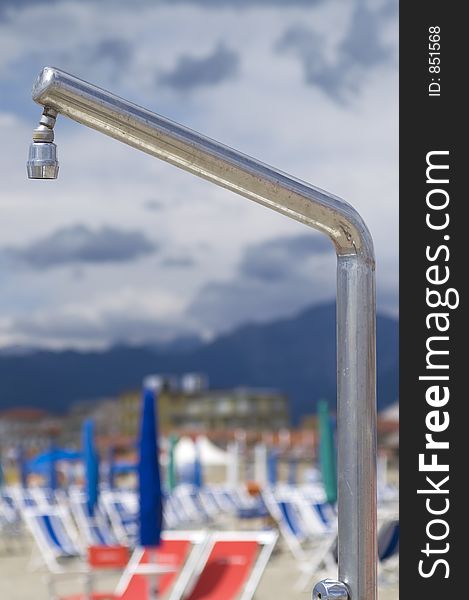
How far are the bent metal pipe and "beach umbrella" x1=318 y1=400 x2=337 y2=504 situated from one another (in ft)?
24.9

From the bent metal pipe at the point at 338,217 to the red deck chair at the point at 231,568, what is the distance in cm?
411

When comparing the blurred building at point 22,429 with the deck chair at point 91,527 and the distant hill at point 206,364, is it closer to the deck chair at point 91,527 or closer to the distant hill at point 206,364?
the deck chair at point 91,527

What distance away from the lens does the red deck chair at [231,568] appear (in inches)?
221

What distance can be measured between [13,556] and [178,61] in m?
44.5

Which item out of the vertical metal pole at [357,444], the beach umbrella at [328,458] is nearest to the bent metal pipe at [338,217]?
the vertical metal pole at [357,444]

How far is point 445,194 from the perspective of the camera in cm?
164

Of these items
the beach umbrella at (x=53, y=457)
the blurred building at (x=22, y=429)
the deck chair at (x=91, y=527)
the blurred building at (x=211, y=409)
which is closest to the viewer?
the deck chair at (x=91, y=527)

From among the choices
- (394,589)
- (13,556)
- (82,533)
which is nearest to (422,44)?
(394,589)

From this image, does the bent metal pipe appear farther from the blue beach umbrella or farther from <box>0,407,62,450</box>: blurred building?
<box>0,407,62,450</box>: blurred building

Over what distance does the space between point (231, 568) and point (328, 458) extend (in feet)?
12.8

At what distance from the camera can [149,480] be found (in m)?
6.10

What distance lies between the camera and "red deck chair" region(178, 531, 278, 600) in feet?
18.4

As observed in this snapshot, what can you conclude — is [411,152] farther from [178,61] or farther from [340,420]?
[178,61]

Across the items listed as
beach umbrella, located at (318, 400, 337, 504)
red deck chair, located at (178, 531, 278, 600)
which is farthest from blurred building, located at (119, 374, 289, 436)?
red deck chair, located at (178, 531, 278, 600)
